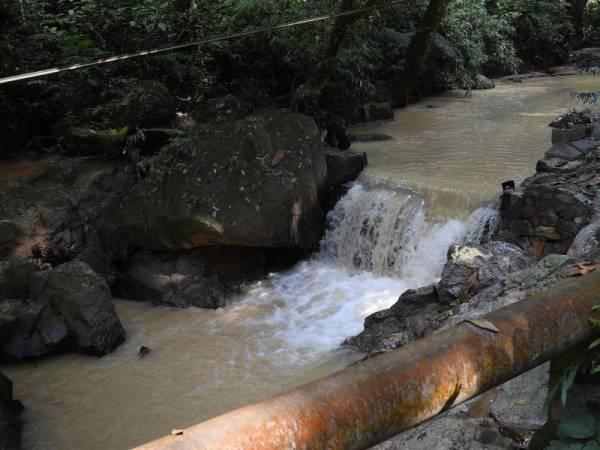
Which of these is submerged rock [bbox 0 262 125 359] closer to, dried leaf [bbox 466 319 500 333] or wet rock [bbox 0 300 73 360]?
wet rock [bbox 0 300 73 360]

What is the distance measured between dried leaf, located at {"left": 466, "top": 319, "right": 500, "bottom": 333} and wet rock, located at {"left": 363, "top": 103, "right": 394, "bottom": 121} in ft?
38.7

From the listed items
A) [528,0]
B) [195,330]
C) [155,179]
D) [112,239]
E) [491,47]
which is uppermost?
[528,0]

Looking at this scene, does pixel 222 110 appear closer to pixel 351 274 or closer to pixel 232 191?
pixel 232 191

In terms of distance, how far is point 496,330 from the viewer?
60.0 inches

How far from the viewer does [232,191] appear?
7.75 m

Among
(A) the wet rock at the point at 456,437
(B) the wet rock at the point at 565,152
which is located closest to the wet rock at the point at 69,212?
(B) the wet rock at the point at 565,152

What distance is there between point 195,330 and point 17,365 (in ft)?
6.13

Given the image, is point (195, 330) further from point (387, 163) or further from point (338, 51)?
point (338, 51)

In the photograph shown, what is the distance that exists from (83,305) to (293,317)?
2.33 metres

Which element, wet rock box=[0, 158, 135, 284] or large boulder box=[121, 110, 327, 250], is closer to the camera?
large boulder box=[121, 110, 327, 250]

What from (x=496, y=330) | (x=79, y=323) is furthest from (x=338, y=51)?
(x=496, y=330)

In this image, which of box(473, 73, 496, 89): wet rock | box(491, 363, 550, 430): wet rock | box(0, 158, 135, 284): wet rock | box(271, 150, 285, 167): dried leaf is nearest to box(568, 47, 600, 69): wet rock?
box(473, 73, 496, 89): wet rock

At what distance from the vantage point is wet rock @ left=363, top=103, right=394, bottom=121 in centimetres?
1302

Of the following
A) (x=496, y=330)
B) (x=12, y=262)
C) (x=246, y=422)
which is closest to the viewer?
(x=246, y=422)
